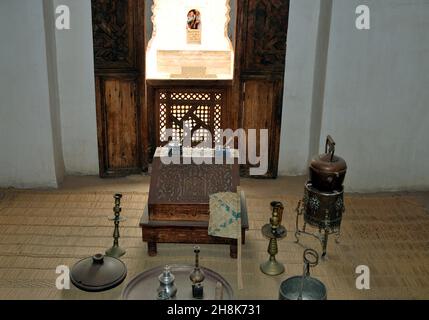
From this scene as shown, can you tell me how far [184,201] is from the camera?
5.25 m

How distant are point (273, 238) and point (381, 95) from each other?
102 inches

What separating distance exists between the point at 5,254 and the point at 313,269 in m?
2.99

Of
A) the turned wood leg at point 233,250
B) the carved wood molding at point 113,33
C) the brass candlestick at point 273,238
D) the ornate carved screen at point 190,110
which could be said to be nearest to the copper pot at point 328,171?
the brass candlestick at point 273,238

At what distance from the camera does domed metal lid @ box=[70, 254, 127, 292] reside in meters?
4.64

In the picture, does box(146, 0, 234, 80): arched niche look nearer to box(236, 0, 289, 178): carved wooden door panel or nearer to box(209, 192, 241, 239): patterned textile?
box(236, 0, 289, 178): carved wooden door panel

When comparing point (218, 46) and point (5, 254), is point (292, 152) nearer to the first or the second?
point (218, 46)

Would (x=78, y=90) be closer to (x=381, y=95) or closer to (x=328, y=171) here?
(x=328, y=171)

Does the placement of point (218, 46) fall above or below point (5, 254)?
above

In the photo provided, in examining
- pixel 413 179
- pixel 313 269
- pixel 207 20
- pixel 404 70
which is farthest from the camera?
pixel 207 20

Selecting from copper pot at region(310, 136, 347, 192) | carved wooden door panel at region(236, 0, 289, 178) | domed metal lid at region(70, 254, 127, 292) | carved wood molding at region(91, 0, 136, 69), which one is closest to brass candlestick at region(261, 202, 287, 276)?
copper pot at region(310, 136, 347, 192)

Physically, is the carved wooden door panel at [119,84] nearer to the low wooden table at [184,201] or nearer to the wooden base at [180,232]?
the low wooden table at [184,201]

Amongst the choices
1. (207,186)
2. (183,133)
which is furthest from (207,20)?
(207,186)

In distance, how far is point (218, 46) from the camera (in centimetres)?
792

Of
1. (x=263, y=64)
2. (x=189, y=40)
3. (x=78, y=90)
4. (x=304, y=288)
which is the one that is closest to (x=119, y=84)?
(x=78, y=90)
